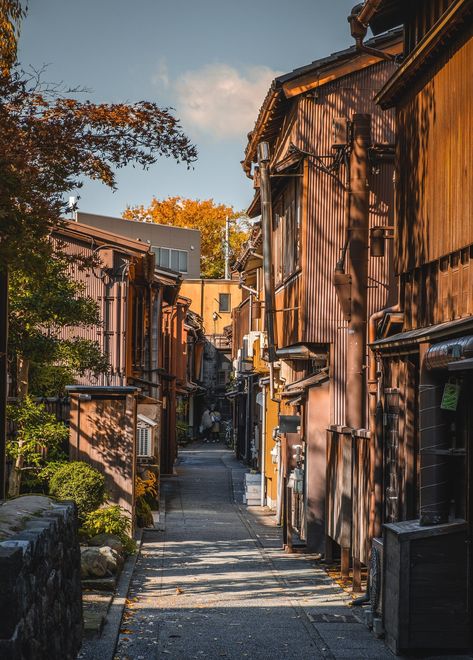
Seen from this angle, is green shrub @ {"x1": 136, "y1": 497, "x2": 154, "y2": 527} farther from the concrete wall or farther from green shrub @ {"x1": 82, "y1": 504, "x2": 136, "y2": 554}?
the concrete wall

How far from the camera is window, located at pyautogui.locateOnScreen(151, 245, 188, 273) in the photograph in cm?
6062

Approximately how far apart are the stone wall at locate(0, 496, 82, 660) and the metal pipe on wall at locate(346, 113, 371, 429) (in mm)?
7838

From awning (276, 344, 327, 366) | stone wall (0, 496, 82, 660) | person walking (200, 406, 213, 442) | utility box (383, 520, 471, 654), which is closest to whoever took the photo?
stone wall (0, 496, 82, 660)

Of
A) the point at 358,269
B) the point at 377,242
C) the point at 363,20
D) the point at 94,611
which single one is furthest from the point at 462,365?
the point at 358,269

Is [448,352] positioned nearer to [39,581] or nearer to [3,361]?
[39,581]

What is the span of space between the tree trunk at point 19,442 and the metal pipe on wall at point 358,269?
5913mm

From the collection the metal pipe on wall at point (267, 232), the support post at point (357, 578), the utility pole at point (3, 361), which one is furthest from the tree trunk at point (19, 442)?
the support post at point (357, 578)

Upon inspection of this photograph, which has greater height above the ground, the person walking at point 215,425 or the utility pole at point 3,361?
the utility pole at point 3,361

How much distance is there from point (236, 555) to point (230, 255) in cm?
5457

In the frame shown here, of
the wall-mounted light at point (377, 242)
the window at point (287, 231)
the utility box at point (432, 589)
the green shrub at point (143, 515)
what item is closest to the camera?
the utility box at point (432, 589)

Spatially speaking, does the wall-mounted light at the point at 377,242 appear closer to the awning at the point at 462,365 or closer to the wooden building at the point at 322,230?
the wooden building at the point at 322,230

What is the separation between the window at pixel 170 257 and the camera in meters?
60.6

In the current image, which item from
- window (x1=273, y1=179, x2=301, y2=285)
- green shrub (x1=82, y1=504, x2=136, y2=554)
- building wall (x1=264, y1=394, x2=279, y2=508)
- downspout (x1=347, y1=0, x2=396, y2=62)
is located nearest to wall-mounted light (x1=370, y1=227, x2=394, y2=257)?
downspout (x1=347, y1=0, x2=396, y2=62)

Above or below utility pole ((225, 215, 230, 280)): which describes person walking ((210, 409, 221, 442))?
below
